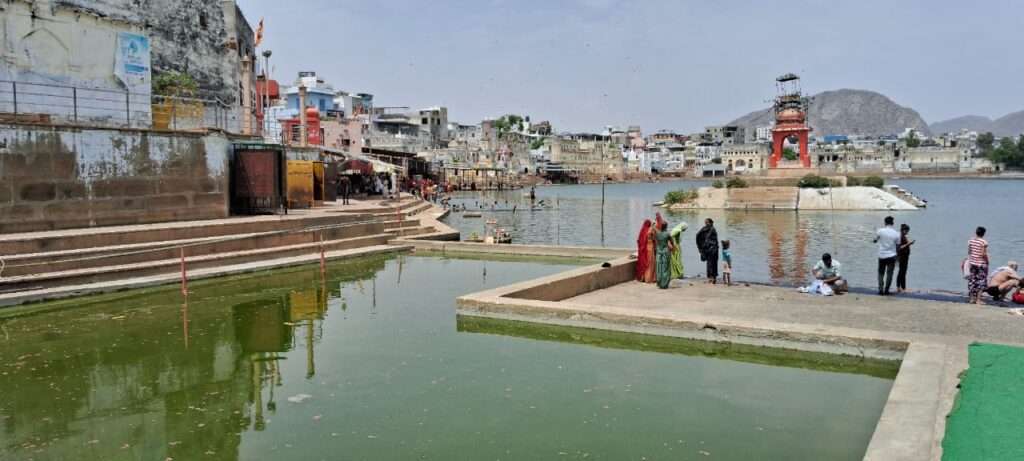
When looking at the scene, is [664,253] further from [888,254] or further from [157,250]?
[157,250]

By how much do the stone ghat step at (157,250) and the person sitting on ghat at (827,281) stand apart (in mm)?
10774

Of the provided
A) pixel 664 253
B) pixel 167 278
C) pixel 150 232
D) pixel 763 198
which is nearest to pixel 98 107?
pixel 150 232

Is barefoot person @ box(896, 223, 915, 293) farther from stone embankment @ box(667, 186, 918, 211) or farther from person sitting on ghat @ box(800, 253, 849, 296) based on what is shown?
stone embankment @ box(667, 186, 918, 211)

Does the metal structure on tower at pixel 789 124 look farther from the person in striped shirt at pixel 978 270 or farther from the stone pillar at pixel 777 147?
the person in striped shirt at pixel 978 270

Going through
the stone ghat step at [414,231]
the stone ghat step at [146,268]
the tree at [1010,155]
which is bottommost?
the stone ghat step at [146,268]

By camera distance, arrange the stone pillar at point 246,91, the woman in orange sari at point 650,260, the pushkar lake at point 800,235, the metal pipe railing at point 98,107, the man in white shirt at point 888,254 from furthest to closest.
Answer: the stone pillar at point 246,91
the pushkar lake at point 800,235
the metal pipe railing at point 98,107
the woman in orange sari at point 650,260
the man in white shirt at point 888,254

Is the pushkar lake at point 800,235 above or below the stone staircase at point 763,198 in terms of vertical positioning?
below

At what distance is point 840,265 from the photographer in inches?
507

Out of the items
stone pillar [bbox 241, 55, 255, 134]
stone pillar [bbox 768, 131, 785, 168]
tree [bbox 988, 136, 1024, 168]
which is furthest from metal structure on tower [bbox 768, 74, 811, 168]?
tree [bbox 988, 136, 1024, 168]

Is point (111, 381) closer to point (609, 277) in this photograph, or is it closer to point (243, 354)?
point (243, 354)

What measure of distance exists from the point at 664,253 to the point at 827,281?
8.52ft

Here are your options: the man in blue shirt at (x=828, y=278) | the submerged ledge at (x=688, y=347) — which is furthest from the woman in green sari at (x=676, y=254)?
the submerged ledge at (x=688, y=347)

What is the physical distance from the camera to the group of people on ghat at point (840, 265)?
10875 mm

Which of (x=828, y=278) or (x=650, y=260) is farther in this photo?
(x=650, y=260)
